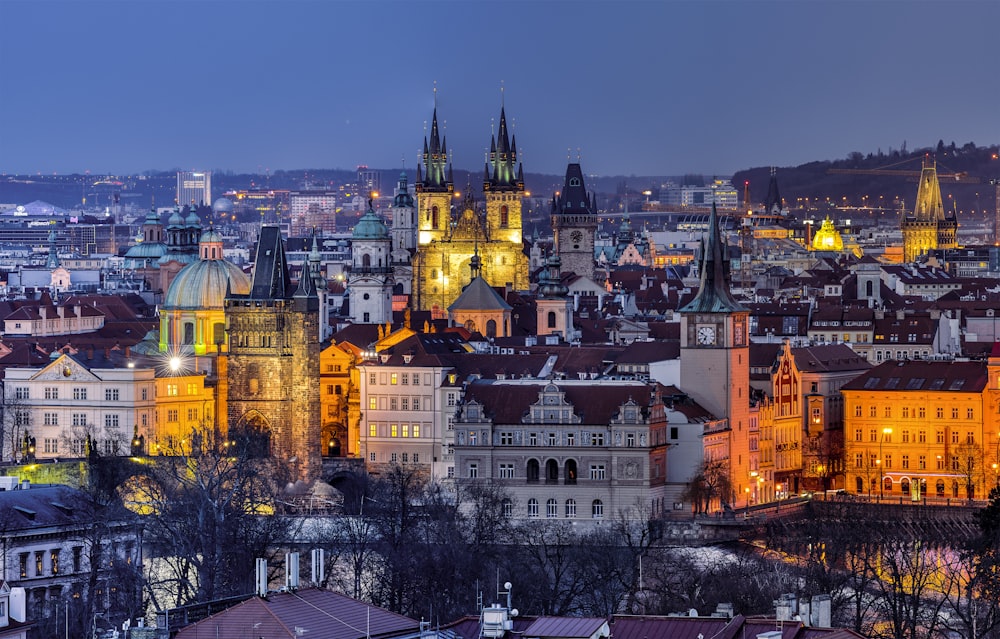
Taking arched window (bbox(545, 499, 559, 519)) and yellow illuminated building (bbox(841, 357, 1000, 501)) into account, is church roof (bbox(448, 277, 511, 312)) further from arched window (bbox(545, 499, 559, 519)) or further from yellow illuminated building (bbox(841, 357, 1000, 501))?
arched window (bbox(545, 499, 559, 519))

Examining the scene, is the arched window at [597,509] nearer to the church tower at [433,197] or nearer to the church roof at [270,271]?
the church roof at [270,271]

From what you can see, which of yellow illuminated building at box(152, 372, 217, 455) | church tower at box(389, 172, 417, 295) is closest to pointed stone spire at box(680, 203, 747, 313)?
yellow illuminated building at box(152, 372, 217, 455)

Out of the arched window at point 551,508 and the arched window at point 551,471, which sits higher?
the arched window at point 551,471

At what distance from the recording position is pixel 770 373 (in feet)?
334

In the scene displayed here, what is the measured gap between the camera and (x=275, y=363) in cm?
10475

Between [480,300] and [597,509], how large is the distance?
121 feet

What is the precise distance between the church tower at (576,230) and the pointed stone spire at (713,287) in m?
71.3

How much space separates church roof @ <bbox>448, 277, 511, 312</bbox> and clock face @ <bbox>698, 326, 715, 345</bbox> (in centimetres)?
3109

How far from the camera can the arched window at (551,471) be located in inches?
3652

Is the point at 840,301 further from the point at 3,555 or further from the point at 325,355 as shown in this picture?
the point at 3,555

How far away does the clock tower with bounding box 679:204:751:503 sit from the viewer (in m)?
95.9

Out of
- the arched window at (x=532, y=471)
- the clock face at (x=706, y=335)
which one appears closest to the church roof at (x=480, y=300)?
the clock face at (x=706, y=335)

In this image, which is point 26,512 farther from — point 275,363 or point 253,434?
point 275,363

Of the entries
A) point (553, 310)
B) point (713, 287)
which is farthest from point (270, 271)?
point (553, 310)
